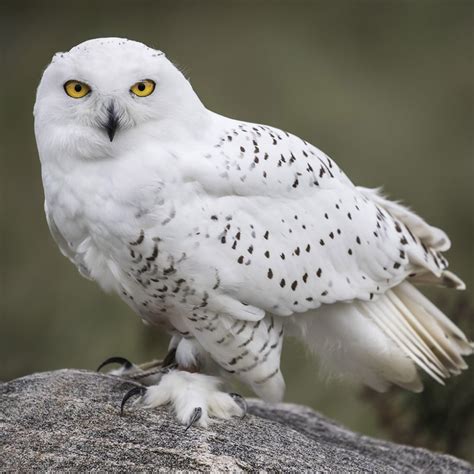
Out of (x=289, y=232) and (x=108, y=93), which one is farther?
(x=289, y=232)

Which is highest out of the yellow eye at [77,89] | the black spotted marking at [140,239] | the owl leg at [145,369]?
the yellow eye at [77,89]

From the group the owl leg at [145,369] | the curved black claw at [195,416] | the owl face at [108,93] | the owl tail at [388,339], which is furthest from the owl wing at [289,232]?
the owl leg at [145,369]

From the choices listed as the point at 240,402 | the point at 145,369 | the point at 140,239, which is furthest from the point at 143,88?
the point at 145,369

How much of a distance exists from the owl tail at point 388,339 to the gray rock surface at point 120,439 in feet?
0.98

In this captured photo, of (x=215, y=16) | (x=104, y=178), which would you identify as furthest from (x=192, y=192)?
(x=215, y=16)

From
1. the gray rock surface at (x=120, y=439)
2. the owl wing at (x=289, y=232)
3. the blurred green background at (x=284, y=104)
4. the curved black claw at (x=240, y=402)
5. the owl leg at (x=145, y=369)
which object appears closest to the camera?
the gray rock surface at (x=120, y=439)

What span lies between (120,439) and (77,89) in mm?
993

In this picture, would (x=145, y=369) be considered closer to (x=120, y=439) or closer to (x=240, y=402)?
(x=240, y=402)

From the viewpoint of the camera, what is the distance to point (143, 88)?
269 centimetres

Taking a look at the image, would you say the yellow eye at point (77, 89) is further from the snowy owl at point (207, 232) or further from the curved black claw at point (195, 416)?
the curved black claw at point (195, 416)

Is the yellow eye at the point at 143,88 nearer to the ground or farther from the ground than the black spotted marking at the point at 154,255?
farther from the ground

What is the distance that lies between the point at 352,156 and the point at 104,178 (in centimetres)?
410

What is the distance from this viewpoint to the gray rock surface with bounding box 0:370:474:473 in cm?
262

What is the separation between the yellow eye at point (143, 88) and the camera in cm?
267
